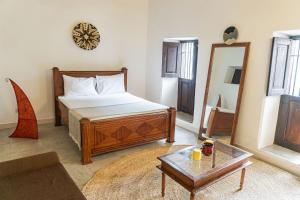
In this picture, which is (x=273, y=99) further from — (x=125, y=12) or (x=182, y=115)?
(x=125, y=12)

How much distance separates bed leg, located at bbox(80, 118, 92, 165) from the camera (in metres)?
2.77

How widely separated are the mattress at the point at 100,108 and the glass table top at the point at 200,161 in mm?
1131

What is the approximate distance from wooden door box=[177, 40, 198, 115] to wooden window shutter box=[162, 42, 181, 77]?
0.13 meters

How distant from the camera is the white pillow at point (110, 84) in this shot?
14.4ft

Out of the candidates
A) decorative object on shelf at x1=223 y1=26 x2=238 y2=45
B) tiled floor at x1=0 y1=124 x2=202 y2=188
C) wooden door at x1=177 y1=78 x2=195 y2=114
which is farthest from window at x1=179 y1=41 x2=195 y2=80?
tiled floor at x1=0 y1=124 x2=202 y2=188

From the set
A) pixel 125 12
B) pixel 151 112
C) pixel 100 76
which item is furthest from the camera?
pixel 125 12

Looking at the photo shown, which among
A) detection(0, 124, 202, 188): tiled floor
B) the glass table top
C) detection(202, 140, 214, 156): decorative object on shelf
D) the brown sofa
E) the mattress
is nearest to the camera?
the brown sofa

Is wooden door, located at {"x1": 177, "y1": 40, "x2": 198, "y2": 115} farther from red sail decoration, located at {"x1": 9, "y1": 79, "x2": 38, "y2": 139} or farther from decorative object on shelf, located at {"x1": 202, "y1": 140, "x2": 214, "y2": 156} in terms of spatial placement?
red sail decoration, located at {"x1": 9, "y1": 79, "x2": 38, "y2": 139}

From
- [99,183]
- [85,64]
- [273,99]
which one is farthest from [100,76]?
[273,99]

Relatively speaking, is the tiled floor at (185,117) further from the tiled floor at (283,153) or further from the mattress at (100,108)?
the tiled floor at (283,153)

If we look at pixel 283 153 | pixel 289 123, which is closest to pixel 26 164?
pixel 283 153

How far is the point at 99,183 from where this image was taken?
8.09 feet

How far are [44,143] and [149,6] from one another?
3.62 m

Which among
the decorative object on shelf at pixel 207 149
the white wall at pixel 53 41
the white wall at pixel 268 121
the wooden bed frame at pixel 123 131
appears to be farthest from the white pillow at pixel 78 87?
the white wall at pixel 268 121
